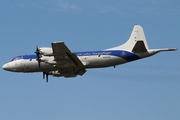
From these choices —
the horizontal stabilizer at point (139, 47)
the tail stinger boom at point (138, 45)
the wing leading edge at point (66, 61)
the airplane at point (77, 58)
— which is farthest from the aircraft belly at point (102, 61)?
the horizontal stabilizer at point (139, 47)

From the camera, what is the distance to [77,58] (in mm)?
38219

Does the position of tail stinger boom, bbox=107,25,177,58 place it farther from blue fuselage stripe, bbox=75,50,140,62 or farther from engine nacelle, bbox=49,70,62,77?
engine nacelle, bbox=49,70,62,77

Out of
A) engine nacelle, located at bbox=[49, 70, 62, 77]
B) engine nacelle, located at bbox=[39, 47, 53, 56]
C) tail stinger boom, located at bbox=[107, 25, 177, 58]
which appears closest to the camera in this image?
engine nacelle, located at bbox=[39, 47, 53, 56]

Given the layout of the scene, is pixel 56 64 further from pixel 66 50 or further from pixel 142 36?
pixel 142 36

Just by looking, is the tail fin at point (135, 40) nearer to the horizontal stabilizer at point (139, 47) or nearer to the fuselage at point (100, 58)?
the horizontal stabilizer at point (139, 47)

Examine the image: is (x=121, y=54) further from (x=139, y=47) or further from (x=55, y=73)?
(x=55, y=73)

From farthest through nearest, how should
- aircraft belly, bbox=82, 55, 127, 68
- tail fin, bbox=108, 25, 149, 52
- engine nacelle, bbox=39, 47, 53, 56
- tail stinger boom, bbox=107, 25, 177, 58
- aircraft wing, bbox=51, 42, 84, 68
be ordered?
aircraft belly, bbox=82, 55, 127, 68 < tail fin, bbox=108, 25, 149, 52 < tail stinger boom, bbox=107, 25, 177, 58 < engine nacelle, bbox=39, 47, 53, 56 < aircraft wing, bbox=51, 42, 84, 68

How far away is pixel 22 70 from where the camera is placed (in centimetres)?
4125

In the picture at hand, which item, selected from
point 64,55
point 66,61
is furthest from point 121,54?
point 64,55

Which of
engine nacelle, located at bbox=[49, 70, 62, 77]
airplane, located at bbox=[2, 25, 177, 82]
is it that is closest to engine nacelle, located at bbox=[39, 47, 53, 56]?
airplane, located at bbox=[2, 25, 177, 82]

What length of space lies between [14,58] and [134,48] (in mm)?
15740

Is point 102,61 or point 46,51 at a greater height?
point 46,51

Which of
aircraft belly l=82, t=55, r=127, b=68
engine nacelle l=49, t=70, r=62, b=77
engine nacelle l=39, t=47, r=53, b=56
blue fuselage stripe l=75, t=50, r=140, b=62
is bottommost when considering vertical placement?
engine nacelle l=49, t=70, r=62, b=77

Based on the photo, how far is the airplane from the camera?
37.5 metres
